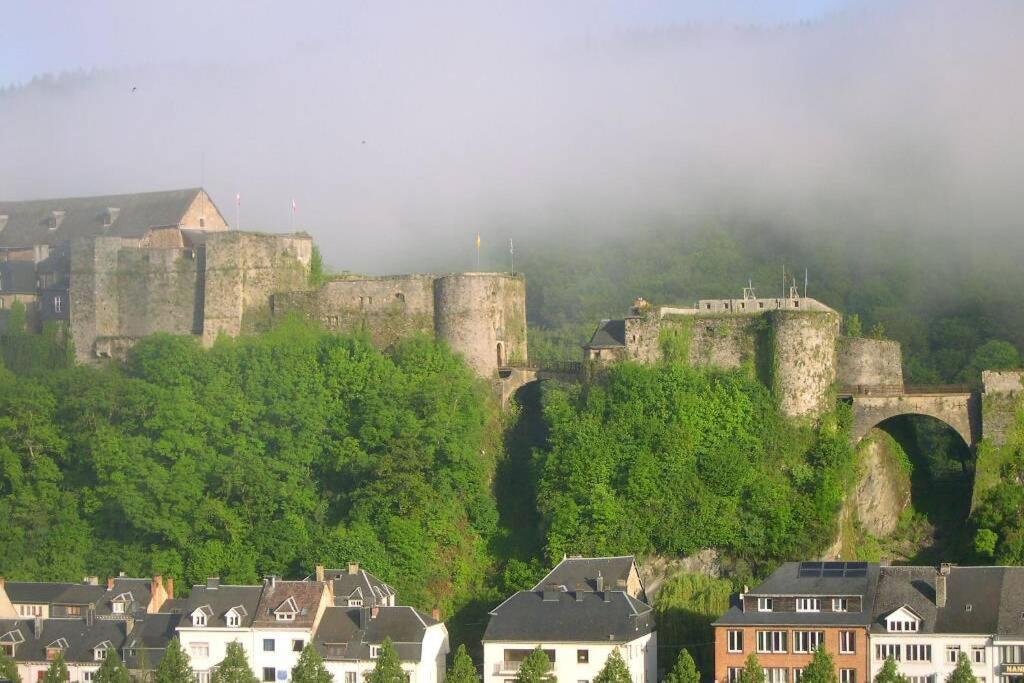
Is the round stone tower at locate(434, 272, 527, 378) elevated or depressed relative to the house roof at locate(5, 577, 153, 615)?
elevated

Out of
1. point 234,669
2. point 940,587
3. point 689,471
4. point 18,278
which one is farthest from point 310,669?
point 18,278

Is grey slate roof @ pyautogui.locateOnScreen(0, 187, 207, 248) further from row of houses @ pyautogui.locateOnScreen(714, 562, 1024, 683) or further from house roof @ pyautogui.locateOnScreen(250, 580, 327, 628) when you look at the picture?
row of houses @ pyautogui.locateOnScreen(714, 562, 1024, 683)

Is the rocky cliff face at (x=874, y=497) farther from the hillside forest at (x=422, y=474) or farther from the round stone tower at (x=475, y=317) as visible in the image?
the round stone tower at (x=475, y=317)

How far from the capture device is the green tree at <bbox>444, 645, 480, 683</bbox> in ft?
211

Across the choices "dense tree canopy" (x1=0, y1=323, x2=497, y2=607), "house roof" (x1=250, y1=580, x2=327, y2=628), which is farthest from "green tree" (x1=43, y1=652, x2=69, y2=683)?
"dense tree canopy" (x1=0, y1=323, x2=497, y2=607)

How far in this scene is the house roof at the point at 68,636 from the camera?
6919 cm

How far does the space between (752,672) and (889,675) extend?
3.63m

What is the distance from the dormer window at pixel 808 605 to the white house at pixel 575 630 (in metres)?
4.67

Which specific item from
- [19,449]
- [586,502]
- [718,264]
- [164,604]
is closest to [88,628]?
[164,604]

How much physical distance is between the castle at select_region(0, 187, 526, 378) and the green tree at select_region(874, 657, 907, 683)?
20475mm

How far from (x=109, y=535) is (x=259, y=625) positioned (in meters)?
9.54

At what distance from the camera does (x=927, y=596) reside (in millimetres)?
63531

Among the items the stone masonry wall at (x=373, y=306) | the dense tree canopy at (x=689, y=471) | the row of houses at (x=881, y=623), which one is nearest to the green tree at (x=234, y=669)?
the dense tree canopy at (x=689, y=471)

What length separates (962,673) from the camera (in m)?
60.3
